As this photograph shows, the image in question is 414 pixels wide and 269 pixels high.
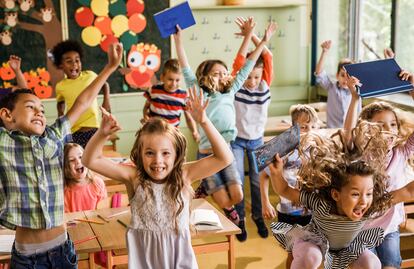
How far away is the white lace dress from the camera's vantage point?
7.77 feet

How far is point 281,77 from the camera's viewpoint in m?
6.81

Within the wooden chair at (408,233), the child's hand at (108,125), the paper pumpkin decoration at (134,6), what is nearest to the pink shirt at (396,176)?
the wooden chair at (408,233)

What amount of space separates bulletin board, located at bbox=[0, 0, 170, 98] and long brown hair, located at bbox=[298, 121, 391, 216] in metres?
3.74

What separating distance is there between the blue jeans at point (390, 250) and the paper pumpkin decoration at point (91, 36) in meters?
4.02

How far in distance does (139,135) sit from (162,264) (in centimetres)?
53

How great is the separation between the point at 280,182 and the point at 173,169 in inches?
18.2

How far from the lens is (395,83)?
304cm

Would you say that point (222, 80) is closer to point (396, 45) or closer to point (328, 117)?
point (328, 117)

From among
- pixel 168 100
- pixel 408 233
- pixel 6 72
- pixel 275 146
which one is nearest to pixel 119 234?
pixel 275 146

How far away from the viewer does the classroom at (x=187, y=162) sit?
2375 mm

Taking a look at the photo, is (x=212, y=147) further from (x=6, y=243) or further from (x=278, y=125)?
(x=278, y=125)

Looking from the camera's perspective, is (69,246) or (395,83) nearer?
(69,246)

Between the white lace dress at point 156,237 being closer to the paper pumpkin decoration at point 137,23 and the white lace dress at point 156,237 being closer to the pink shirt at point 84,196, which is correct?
the pink shirt at point 84,196

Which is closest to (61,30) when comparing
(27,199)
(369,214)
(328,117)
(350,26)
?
(328,117)
